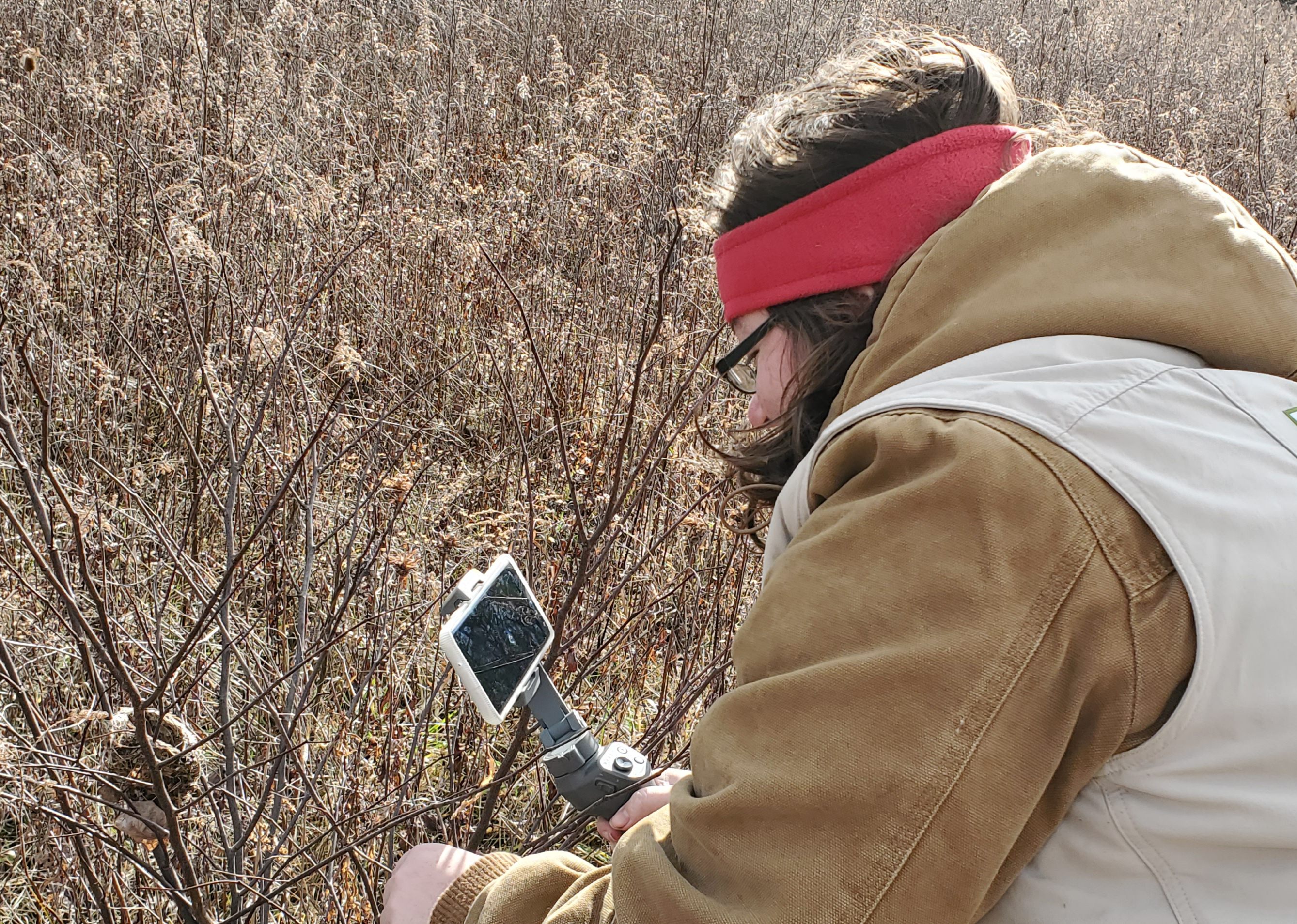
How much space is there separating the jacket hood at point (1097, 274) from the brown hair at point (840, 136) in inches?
6.1

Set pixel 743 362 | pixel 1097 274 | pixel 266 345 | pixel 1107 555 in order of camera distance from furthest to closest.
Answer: pixel 266 345, pixel 743 362, pixel 1097 274, pixel 1107 555

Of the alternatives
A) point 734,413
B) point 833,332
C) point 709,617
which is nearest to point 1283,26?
point 734,413

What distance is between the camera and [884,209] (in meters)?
1.02

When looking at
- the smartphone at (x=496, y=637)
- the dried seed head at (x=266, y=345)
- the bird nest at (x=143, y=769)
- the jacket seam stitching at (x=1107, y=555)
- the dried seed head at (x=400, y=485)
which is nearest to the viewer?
the jacket seam stitching at (x=1107, y=555)

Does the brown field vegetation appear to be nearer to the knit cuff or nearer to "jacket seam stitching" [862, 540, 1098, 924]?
the knit cuff

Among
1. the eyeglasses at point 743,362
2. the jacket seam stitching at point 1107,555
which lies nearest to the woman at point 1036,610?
the jacket seam stitching at point 1107,555

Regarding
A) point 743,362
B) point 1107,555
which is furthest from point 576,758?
Answer: point 1107,555

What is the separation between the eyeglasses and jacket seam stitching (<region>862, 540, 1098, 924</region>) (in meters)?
0.53

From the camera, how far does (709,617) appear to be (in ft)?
7.36

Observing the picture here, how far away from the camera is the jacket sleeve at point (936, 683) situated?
692mm

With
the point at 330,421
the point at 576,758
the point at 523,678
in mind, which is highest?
the point at 330,421

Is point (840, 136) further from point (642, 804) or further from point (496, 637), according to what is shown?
point (642, 804)

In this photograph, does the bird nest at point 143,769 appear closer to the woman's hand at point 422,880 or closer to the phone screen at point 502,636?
the woman's hand at point 422,880

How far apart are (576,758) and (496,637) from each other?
0.20 m
